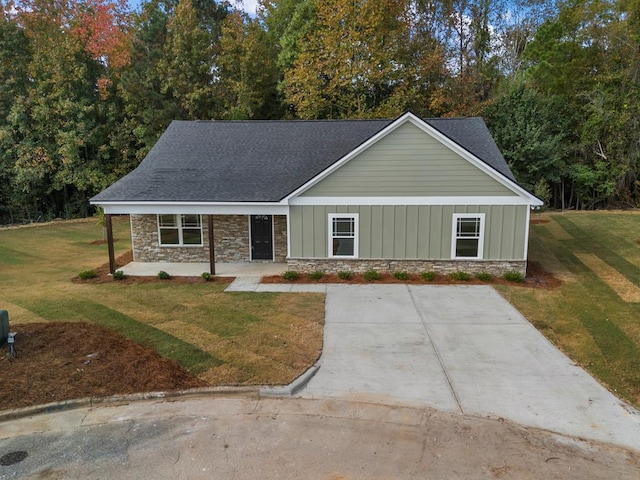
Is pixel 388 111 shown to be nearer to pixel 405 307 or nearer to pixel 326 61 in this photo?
pixel 326 61

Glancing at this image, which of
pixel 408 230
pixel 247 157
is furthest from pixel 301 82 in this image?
pixel 408 230

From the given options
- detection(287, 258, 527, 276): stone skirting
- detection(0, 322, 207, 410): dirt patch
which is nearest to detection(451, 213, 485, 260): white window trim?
detection(287, 258, 527, 276): stone skirting

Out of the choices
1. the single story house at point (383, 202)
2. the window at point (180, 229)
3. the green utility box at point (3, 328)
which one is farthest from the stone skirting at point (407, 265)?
the green utility box at point (3, 328)

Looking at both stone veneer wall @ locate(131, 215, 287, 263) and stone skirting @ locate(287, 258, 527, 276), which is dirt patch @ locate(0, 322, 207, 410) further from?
stone veneer wall @ locate(131, 215, 287, 263)

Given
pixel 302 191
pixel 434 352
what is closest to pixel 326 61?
pixel 302 191

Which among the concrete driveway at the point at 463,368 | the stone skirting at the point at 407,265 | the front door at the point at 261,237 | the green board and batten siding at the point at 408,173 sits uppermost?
the green board and batten siding at the point at 408,173

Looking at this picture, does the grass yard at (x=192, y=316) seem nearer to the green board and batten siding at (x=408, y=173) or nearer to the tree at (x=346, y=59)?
the green board and batten siding at (x=408, y=173)

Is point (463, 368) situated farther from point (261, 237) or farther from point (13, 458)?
point (261, 237)

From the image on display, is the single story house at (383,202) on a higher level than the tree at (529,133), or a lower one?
lower

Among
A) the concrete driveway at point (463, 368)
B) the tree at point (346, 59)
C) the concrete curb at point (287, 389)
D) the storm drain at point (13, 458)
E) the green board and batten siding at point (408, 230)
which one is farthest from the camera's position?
the tree at point (346, 59)
